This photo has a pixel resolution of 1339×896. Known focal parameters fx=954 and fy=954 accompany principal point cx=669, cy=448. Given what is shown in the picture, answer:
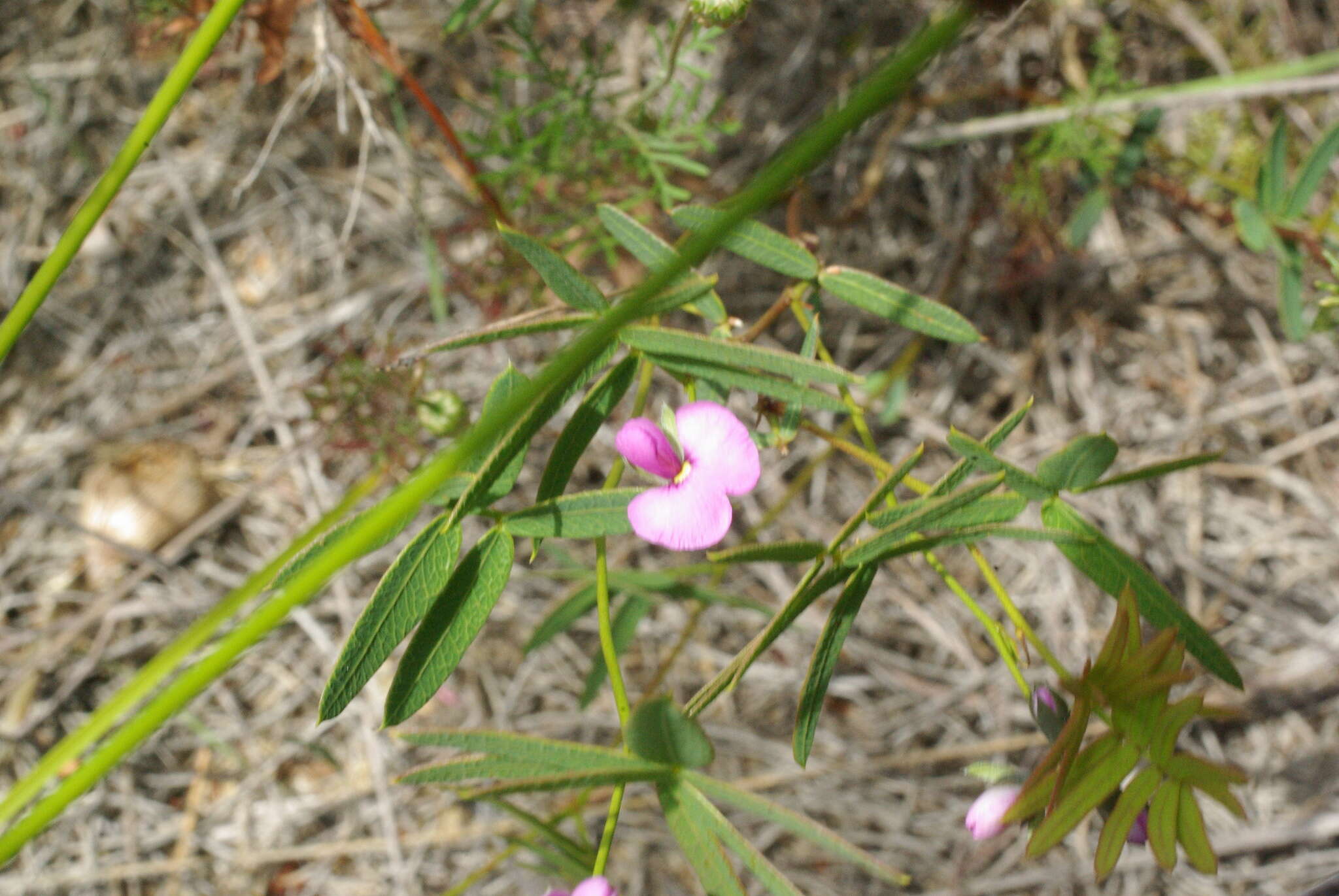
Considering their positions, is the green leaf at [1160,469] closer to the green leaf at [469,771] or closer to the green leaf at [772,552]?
the green leaf at [772,552]

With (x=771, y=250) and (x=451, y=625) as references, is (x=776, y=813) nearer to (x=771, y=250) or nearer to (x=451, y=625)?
(x=451, y=625)

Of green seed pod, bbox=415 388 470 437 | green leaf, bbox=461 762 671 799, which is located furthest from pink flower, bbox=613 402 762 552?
green seed pod, bbox=415 388 470 437

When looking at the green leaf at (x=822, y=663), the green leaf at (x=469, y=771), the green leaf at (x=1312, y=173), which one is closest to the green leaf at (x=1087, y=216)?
the green leaf at (x=1312, y=173)

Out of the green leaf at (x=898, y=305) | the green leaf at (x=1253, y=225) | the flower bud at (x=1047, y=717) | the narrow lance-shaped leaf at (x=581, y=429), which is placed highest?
the green leaf at (x=1253, y=225)

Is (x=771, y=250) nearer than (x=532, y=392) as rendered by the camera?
No

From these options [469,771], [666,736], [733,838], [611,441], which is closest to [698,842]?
[733,838]

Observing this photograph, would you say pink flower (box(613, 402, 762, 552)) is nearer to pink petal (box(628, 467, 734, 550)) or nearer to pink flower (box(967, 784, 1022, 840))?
pink petal (box(628, 467, 734, 550))
